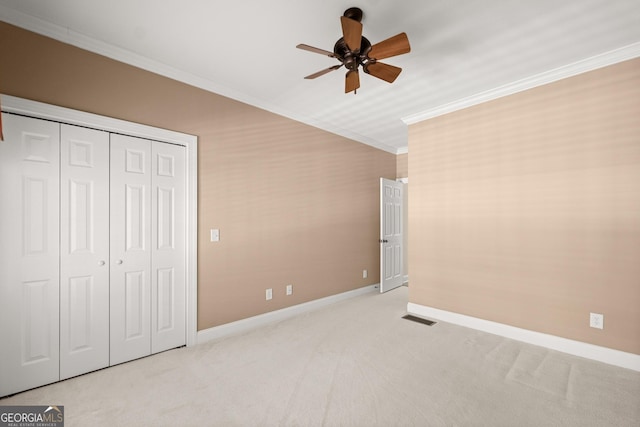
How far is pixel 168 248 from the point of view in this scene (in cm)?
283

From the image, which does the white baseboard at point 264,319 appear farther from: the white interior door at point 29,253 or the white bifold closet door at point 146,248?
the white interior door at point 29,253

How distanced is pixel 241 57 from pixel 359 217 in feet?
10.00

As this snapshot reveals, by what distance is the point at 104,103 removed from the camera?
246 centimetres

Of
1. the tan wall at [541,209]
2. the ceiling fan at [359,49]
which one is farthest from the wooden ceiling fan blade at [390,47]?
the tan wall at [541,209]

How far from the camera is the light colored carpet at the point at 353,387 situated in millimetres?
1881

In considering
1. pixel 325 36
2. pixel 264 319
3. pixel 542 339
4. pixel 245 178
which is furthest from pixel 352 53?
pixel 542 339

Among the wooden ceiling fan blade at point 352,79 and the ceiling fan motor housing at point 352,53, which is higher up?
the ceiling fan motor housing at point 352,53

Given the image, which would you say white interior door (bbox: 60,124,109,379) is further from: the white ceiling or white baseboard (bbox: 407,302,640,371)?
white baseboard (bbox: 407,302,640,371)

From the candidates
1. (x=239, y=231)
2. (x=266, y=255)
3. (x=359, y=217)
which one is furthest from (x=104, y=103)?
(x=359, y=217)

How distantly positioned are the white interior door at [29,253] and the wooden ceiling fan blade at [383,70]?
2.45 metres

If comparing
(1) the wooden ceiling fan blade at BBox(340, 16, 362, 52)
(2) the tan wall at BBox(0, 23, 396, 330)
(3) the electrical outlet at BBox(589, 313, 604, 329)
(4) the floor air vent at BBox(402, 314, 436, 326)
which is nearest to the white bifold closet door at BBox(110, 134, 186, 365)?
(2) the tan wall at BBox(0, 23, 396, 330)

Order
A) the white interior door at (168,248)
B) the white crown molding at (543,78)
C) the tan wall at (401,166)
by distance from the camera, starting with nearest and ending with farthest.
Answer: the white crown molding at (543,78), the white interior door at (168,248), the tan wall at (401,166)

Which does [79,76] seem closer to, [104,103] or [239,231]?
[104,103]

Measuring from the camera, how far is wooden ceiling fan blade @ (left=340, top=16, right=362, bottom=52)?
175 cm
